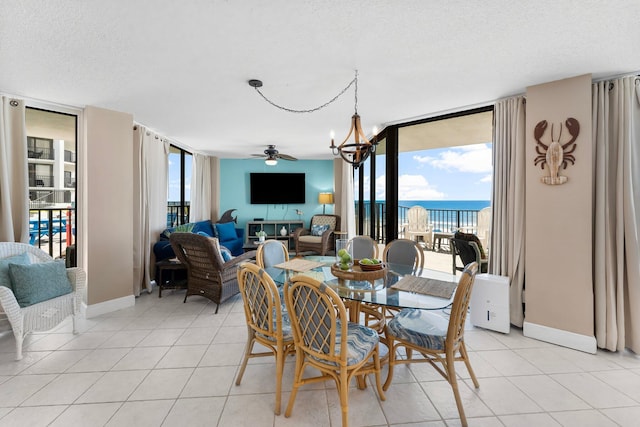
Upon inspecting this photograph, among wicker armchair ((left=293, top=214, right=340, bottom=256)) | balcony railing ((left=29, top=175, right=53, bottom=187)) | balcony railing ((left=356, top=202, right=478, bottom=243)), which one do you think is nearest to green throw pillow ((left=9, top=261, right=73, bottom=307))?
balcony railing ((left=29, top=175, right=53, bottom=187))

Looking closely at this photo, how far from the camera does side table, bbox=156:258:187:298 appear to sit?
12.7ft

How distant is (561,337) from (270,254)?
2.88 meters

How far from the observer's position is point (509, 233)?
3.00m

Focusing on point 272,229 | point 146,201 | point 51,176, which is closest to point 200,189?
point 272,229

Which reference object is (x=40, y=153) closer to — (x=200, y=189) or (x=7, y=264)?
(x=7, y=264)

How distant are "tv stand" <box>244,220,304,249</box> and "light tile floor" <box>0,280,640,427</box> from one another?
171 inches

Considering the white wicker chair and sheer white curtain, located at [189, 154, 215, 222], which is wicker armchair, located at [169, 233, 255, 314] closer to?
the white wicker chair

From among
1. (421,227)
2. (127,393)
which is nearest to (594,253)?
(127,393)

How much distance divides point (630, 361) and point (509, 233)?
136 centimetres

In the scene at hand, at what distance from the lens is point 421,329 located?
189 cm

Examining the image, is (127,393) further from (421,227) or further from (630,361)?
(421,227)

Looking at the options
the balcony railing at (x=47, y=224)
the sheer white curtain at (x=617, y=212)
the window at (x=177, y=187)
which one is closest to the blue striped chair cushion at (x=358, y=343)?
the sheer white curtain at (x=617, y=212)

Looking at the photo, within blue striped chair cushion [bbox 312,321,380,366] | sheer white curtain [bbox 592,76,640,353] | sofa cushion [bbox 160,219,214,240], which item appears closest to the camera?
blue striped chair cushion [bbox 312,321,380,366]

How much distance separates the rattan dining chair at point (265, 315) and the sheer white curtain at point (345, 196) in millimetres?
4505
